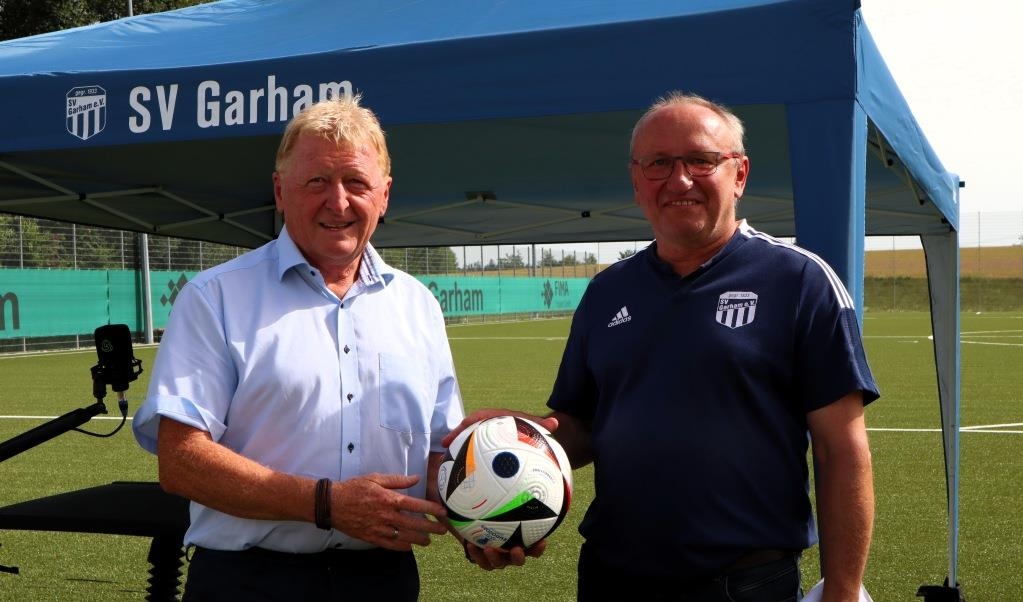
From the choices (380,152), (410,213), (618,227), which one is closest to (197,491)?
(380,152)

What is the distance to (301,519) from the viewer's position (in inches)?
90.4

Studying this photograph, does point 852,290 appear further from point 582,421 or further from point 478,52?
point 478,52

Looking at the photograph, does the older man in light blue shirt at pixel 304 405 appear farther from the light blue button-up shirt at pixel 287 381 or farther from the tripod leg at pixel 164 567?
the tripod leg at pixel 164 567

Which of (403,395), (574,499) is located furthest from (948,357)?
(403,395)

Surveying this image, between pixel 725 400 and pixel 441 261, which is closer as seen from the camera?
pixel 725 400

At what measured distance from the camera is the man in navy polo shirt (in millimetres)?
2457

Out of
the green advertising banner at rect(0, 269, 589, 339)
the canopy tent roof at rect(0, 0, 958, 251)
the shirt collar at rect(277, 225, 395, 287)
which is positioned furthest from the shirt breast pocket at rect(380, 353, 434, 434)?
the green advertising banner at rect(0, 269, 589, 339)

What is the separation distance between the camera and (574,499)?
26.1 feet

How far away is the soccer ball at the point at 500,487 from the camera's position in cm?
250

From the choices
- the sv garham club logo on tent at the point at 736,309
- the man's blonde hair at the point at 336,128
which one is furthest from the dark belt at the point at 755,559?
the man's blonde hair at the point at 336,128

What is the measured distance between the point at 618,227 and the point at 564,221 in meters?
0.44

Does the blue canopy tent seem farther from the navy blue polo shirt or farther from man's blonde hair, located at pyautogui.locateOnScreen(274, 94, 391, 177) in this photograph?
man's blonde hair, located at pyautogui.locateOnScreen(274, 94, 391, 177)

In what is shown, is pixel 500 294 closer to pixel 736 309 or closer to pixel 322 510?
pixel 736 309

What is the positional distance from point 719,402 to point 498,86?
4.56ft
